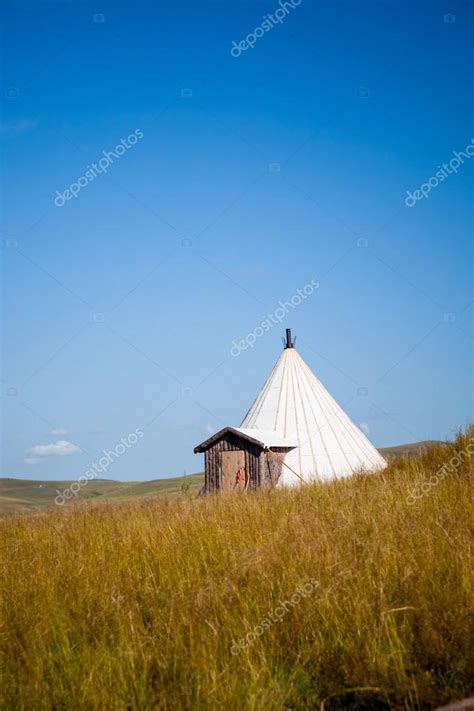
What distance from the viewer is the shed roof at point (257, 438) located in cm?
2028

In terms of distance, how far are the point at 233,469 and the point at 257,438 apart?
4.55ft

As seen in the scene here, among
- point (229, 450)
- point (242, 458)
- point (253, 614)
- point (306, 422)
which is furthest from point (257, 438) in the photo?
point (253, 614)

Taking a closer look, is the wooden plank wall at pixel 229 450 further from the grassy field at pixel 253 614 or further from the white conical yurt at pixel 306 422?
the grassy field at pixel 253 614

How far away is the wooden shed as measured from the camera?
20.3m

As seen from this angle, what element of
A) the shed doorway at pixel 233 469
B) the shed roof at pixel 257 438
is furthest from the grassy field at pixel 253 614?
the shed doorway at pixel 233 469

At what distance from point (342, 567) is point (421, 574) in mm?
576

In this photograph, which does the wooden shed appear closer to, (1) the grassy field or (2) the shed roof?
(2) the shed roof

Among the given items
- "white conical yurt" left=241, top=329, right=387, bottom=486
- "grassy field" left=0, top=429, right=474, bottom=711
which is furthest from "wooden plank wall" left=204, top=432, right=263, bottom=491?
"grassy field" left=0, top=429, right=474, bottom=711

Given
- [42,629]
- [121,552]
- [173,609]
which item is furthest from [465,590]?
[121,552]

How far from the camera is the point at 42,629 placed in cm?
447

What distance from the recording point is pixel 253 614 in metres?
4.20

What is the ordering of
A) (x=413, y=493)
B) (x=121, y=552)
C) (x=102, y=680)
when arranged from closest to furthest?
(x=102, y=680), (x=121, y=552), (x=413, y=493)

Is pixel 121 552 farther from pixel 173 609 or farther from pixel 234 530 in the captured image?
pixel 173 609

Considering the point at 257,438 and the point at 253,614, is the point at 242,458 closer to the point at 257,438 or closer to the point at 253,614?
the point at 257,438
